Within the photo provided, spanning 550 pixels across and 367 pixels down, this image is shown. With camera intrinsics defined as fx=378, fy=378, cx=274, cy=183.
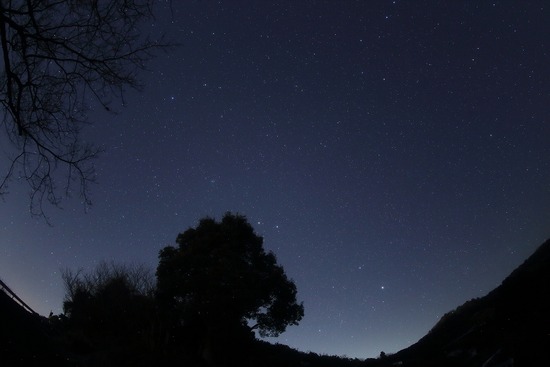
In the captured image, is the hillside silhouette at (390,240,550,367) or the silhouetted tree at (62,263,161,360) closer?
the hillside silhouette at (390,240,550,367)

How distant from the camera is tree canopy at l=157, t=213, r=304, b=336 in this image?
70.5 feet

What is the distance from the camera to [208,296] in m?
21.3

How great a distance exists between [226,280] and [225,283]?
0.21 metres

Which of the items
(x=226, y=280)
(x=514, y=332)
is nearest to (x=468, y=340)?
(x=514, y=332)

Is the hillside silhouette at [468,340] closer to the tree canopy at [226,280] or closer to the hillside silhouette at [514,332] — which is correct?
the hillside silhouette at [514,332]

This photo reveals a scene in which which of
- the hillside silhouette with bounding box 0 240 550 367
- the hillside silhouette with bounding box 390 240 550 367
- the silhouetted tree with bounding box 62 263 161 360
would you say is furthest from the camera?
the silhouetted tree with bounding box 62 263 161 360

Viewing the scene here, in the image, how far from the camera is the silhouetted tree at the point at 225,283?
2145cm

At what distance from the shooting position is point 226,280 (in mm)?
21578

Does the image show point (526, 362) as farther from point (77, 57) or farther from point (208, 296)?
point (208, 296)

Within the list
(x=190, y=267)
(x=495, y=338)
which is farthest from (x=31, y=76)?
(x=190, y=267)

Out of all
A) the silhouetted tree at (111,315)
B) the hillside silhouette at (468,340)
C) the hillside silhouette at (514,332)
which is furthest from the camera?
the silhouetted tree at (111,315)

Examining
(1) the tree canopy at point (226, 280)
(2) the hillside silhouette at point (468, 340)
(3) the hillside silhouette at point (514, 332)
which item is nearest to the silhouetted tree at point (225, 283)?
(1) the tree canopy at point (226, 280)

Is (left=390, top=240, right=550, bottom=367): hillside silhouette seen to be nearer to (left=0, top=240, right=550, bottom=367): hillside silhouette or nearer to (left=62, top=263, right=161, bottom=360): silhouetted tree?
(left=0, top=240, right=550, bottom=367): hillside silhouette

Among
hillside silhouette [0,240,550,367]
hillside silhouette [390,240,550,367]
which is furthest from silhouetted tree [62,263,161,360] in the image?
hillside silhouette [390,240,550,367]
